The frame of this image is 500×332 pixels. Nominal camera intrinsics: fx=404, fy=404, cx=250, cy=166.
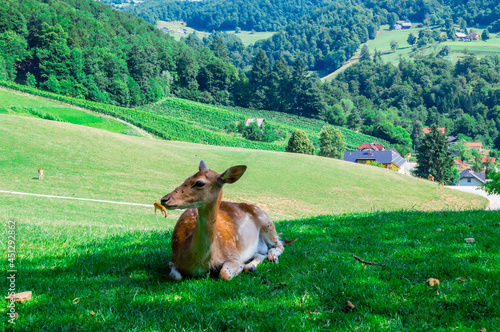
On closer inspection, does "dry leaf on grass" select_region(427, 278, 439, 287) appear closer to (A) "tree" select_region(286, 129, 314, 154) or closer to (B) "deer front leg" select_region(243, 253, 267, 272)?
(B) "deer front leg" select_region(243, 253, 267, 272)

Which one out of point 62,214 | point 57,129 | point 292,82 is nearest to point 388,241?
point 62,214

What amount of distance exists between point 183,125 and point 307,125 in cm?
5308

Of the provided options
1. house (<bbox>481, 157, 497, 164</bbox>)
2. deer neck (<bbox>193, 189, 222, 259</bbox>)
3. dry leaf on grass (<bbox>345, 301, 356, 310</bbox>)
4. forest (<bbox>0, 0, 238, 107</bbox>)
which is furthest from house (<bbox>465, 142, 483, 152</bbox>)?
deer neck (<bbox>193, 189, 222, 259</bbox>)

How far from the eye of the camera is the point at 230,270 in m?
5.53

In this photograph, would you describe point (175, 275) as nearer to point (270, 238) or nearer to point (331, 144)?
point (270, 238)

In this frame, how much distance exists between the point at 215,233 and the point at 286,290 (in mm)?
1182

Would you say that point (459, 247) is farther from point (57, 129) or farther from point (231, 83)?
point (231, 83)

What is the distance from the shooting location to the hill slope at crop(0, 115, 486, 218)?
94.0ft

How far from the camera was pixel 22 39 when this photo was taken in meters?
101

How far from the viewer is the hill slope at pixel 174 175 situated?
28.6 m

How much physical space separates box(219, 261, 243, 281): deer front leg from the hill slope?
21032mm

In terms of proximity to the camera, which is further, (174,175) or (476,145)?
(476,145)

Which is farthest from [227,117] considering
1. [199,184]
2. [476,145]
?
[199,184]

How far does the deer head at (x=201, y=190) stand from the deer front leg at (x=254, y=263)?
1274 millimetres
